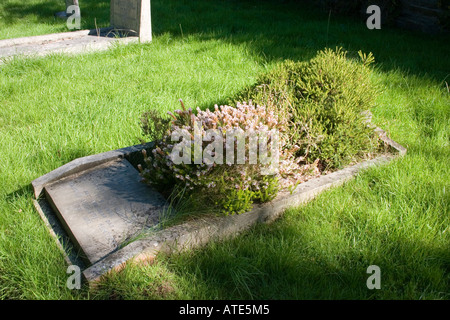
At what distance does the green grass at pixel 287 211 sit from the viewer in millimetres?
2398

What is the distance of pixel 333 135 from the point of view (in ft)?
11.3

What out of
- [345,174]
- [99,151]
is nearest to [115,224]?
[99,151]

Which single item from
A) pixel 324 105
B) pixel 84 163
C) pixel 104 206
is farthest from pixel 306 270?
pixel 84 163

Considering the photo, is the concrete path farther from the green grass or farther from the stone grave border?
the stone grave border

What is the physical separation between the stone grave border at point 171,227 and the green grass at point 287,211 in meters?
0.07

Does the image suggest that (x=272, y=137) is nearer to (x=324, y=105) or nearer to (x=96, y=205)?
(x=324, y=105)

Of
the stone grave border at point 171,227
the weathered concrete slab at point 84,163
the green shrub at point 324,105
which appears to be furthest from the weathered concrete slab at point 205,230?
the weathered concrete slab at point 84,163

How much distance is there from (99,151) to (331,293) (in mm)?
2437

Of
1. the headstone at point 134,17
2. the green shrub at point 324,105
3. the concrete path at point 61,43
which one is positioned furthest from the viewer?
the headstone at point 134,17

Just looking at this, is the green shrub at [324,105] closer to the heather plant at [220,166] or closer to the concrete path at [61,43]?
the heather plant at [220,166]

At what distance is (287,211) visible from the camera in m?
3.00

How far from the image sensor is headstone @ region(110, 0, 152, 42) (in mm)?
6539

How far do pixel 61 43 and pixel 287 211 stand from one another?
5.14 m
